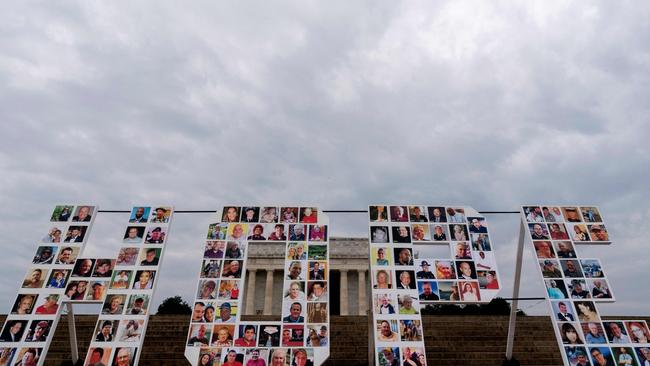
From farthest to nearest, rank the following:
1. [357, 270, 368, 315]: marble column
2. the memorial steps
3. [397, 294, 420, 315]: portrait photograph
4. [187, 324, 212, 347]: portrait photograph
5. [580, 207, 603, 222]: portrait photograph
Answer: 1. [357, 270, 368, 315]: marble column
2. the memorial steps
3. [580, 207, 603, 222]: portrait photograph
4. [397, 294, 420, 315]: portrait photograph
5. [187, 324, 212, 347]: portrait photograph

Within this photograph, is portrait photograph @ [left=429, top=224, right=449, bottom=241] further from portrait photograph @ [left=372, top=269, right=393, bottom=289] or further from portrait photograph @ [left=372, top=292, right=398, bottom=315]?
portrait photograph @ [left=372, top=292, right=398, bottom=315]

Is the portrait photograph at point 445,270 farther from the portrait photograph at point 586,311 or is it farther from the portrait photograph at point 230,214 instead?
the portrait photograph at point 230,214

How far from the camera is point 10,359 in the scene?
10094mm

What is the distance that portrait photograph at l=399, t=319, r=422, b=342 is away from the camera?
33.9ft

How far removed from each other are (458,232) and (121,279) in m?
9.98

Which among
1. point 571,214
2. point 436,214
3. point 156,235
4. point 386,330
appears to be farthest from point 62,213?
point 571,214

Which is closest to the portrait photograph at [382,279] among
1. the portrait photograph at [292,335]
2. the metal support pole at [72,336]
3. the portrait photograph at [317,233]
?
the portrait photograph at [317,233]

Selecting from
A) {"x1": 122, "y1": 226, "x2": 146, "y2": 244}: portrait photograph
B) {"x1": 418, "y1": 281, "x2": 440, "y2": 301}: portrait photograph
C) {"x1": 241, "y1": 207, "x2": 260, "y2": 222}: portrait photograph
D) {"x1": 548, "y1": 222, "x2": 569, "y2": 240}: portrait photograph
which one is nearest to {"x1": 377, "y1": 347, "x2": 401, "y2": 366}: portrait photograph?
{"x1": 418, "y1": 281, "x2": 440, "y2": 301}: portrait photograph

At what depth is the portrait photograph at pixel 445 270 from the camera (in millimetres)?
11516

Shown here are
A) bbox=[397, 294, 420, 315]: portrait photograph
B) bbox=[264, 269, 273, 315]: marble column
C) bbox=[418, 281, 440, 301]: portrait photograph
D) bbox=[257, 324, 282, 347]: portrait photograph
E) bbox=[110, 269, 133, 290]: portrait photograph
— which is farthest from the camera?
bbox=[264, 269, 273, 315]: marble column

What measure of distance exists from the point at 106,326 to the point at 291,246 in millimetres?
5298

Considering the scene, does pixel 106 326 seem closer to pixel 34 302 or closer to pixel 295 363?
pixel 34 302

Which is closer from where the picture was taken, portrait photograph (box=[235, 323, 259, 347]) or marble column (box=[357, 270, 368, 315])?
portrait photograph (box=[235, 323, 259, 347])

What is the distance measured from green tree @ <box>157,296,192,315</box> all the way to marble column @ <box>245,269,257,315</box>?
14283mm
